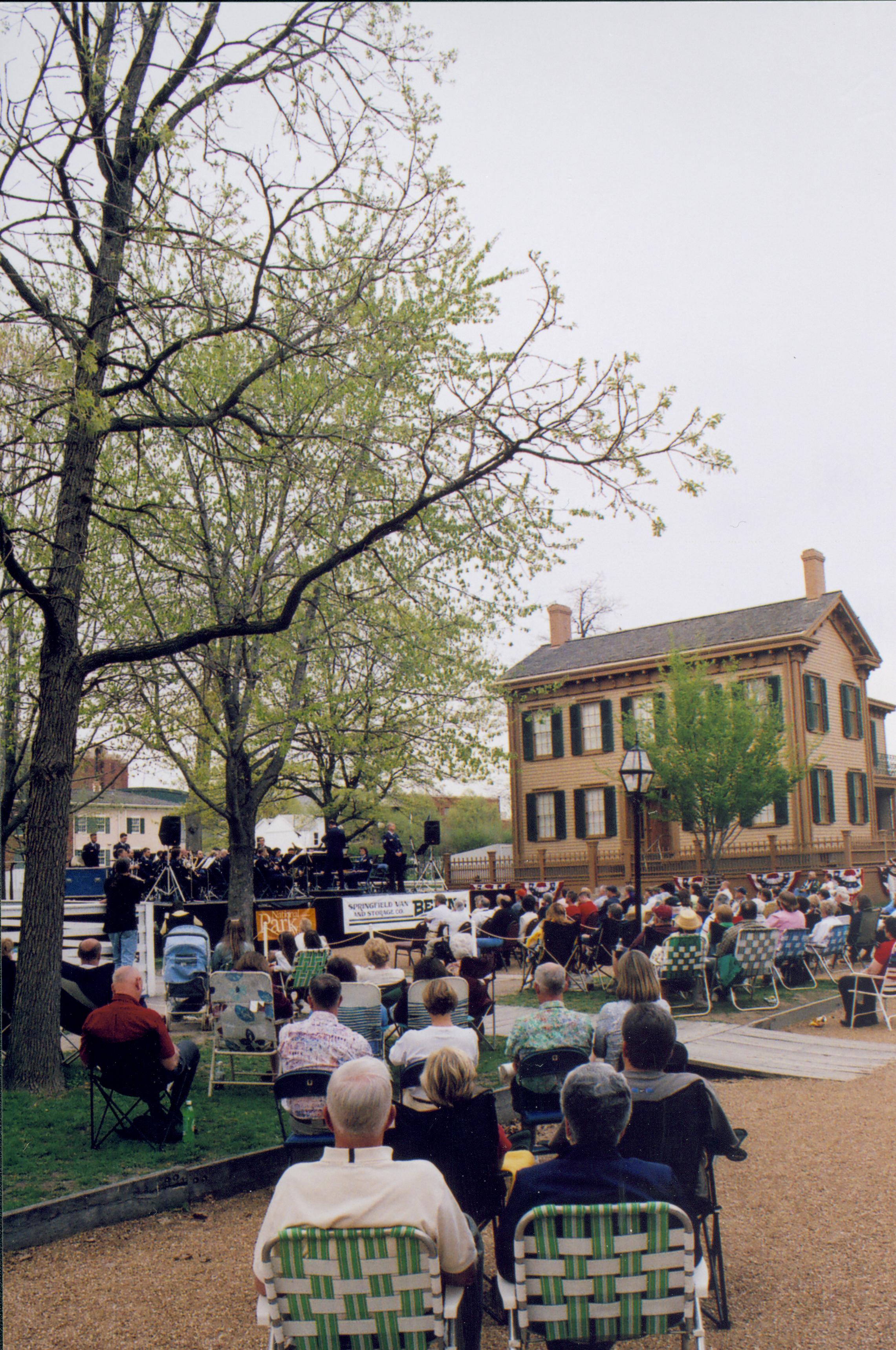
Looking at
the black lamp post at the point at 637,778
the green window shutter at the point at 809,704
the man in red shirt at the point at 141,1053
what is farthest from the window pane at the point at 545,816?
the man in red shirt at the point at 141,1053

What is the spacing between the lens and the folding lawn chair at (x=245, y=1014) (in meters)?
7.89

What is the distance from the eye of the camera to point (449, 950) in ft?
43.3

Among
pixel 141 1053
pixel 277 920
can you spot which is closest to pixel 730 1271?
pixel 141 1053

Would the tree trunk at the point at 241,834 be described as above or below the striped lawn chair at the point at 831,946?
above

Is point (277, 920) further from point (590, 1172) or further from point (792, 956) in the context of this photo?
point (590, 1172)

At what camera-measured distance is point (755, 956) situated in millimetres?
12125

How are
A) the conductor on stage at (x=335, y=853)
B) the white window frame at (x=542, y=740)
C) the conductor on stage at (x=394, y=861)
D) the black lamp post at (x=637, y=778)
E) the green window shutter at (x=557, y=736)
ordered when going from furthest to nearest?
the white window frame at (x=542, y=740)
the green window shutter at (x=557, y=736)
the conductor on stage at (x=394, y=861)
the conductor on stage at (x=335, y=853)
the black lamp post at (x=637, y=778)

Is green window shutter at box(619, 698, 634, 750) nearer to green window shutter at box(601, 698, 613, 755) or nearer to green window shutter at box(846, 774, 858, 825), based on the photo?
green window shutter at box(601, 698, 613, 755)

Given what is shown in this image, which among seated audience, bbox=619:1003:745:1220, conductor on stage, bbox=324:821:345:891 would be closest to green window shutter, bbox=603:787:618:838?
conductor on stage, bbox=324:821:345:891

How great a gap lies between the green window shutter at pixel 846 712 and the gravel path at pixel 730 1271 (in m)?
27.6

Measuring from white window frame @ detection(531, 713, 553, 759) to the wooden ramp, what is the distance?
23.0 m

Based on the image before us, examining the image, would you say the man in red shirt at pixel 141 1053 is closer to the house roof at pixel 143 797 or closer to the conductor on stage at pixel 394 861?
the conductor on stage at pixel 394 861

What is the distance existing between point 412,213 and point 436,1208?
26.3 feet

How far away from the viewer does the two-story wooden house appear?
29.4 m
